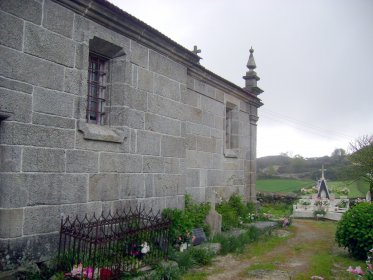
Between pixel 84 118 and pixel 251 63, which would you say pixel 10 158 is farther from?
pixel 251 63

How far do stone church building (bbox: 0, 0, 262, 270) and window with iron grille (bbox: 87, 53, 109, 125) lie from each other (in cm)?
2

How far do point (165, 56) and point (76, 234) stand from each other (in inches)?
163

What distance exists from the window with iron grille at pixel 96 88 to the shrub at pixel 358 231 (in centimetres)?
552

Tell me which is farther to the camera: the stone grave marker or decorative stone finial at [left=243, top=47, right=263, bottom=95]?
decorative stone finial at [left=243, top=47, right=263, bottom=95]

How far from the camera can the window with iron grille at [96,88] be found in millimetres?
6375

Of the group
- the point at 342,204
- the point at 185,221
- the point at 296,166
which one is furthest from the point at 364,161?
the point at 296,166

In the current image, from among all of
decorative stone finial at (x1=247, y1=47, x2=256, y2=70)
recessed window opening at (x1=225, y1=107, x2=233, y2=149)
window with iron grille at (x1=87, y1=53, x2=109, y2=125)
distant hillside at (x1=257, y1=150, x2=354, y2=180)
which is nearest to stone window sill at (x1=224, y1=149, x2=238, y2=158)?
recessed window opening at (x1=225, y1=107, x2=233, y2=149)

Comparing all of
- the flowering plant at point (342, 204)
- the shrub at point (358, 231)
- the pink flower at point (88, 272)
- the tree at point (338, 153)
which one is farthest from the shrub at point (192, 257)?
the tree at point (338, 153)

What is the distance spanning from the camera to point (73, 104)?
5.52 m

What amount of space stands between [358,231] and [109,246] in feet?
17.0

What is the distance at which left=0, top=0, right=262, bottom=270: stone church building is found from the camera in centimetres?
470

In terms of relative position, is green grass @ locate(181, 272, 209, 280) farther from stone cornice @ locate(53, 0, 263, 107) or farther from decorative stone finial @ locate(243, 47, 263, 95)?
decorative stone finial @ locate(243, 47, 263, 95)

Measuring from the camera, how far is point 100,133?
591cm

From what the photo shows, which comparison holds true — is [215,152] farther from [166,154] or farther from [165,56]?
[165,56]
